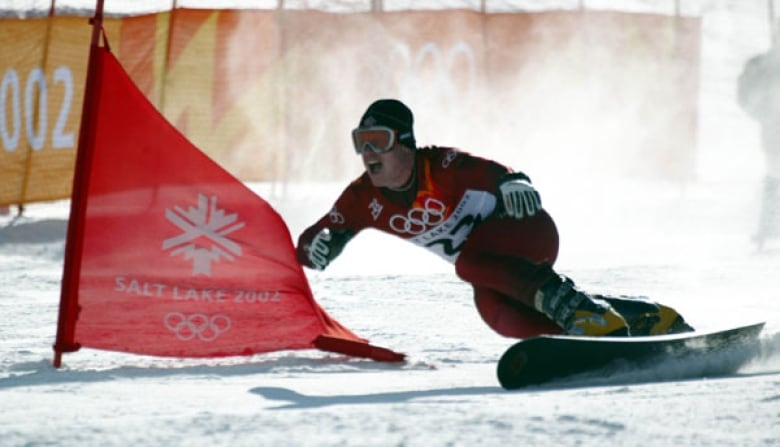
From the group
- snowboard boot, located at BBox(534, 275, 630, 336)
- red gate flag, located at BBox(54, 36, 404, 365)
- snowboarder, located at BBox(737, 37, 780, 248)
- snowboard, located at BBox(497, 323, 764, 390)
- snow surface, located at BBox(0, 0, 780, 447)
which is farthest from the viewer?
snowboarder, located at BBox(737, 37, 780, 248)

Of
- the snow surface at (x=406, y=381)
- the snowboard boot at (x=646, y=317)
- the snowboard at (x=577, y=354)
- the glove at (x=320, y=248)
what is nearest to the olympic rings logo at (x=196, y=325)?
the snow surface at (x=406, y=381)

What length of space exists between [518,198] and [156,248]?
1.50 m

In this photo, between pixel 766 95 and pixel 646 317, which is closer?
pixel 646 317

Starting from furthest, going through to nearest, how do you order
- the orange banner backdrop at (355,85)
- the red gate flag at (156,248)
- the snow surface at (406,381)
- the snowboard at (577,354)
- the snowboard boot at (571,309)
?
the orange banner backdrop at (355,85)
the red gate flag at (156,248)
the snowboard boot at (571,309)
the snowboard at (577,354)
the snow surface at (406,381)

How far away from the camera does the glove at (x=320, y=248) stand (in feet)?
19.2

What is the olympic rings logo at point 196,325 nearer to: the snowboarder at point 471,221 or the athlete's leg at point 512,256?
the snowboarder at point 471,221

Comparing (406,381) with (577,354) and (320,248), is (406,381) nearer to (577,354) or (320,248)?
(577,354)

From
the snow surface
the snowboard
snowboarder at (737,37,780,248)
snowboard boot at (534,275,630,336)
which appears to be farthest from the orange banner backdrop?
the snowboard

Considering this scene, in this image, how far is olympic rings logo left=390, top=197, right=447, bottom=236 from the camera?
569cm

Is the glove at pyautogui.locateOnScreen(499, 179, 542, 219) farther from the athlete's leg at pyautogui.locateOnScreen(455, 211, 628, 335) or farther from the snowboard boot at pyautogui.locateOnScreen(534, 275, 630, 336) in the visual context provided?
the snowboard boot at pyautogui.locateOnScreen(534, 275, 630, 336)

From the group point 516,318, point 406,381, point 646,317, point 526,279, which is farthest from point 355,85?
point 406,381

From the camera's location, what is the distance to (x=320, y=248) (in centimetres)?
586

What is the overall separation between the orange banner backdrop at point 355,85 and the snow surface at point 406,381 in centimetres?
182

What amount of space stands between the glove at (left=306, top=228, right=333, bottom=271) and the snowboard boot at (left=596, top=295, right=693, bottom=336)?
1.19 m
